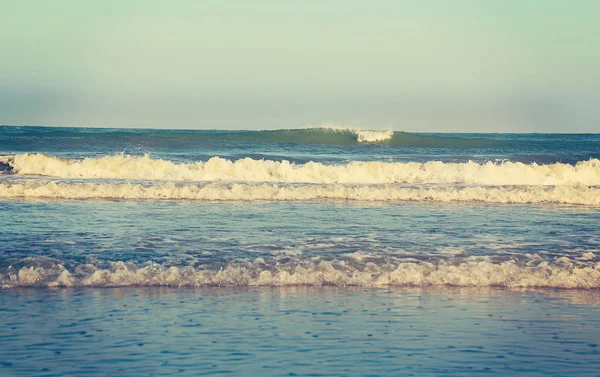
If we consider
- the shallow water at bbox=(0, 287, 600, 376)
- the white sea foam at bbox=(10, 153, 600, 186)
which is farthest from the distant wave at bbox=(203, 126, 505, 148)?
the shallow water at bbox=(0, 287, 600, 376)

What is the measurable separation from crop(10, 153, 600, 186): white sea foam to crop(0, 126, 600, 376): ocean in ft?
18.5

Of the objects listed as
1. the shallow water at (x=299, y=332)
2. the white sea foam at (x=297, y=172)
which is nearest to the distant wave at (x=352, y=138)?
the white sea foam at (x=297, y=172)

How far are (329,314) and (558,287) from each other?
2.70m

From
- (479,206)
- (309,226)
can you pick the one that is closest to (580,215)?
(479,206)

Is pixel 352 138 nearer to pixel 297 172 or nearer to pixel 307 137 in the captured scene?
pixel 307 137

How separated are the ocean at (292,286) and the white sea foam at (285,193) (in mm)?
123

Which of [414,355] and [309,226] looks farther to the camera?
[309,226]

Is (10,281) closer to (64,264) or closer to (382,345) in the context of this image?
(64,264)

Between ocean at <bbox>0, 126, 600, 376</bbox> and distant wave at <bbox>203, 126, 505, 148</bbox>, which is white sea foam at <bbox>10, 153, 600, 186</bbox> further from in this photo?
distant wave at <bbox>203, 126, 505, 148</bbox>

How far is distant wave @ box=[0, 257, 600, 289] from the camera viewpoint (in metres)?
7.20

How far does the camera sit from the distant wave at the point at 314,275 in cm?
720

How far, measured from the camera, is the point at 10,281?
279 inches

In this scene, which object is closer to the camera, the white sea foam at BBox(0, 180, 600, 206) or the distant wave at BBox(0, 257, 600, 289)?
the distant wave at BBox(0, 257, 600, 289)

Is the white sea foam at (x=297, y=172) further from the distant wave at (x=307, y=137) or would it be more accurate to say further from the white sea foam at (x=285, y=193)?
the distant wave at (x=307, y=137)
